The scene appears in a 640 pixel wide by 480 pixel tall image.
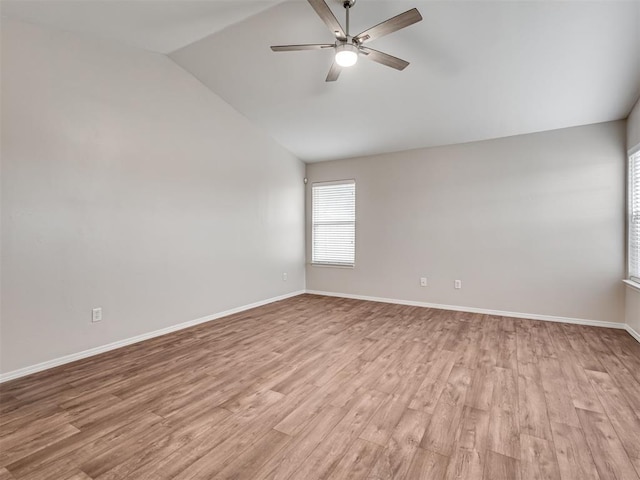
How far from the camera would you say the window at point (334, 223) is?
5629mm

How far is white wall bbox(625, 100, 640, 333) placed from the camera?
11.0ft

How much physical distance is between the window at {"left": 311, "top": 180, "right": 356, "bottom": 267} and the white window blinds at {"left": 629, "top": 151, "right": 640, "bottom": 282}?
3616 millimetres

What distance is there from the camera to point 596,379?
2.50 metres

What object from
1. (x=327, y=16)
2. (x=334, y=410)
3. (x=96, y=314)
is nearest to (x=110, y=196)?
(x=96, y=314)

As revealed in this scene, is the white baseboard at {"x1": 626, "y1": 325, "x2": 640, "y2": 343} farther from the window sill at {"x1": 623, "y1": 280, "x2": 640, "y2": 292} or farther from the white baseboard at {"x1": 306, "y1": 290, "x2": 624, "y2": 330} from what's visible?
the window sill at {"x1": 623, "y1": 280, "x2": 640, "y2": 292}

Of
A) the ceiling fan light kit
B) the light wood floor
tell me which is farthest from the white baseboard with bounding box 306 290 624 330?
the ceiling fan light kit

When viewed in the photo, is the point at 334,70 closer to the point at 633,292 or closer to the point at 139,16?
the point at 139,16

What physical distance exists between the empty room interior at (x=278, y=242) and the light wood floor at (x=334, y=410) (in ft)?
0.06

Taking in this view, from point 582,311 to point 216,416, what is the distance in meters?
4.50

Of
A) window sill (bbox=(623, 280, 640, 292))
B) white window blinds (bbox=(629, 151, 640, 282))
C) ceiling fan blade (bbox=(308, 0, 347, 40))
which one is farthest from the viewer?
white window blinds (bbox=(629, 151, 640, 282))

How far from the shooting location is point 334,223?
5.80 metres

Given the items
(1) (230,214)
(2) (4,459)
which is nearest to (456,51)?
(1) (230,214)

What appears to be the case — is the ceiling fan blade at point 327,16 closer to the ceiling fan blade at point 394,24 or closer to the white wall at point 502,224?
the ceiling fan blade at point 394,24

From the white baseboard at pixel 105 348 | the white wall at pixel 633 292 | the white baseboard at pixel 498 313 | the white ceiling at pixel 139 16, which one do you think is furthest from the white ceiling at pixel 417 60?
the white baseboard at pixel 105 348
